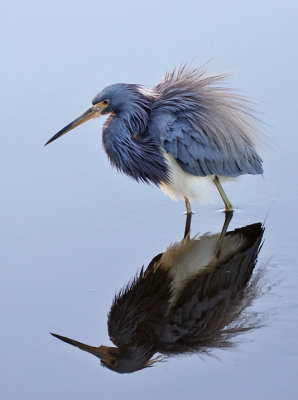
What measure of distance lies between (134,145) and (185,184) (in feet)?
1.27

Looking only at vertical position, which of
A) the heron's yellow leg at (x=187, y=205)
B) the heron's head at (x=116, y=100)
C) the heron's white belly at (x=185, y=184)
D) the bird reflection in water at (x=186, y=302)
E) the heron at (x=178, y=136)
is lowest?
the bird reflection in water at (x=186, y=302)

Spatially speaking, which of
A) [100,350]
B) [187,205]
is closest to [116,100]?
[187,205]

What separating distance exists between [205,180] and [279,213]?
1.63ft

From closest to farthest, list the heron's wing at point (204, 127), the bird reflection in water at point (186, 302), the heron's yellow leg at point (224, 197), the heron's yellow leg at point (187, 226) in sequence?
1. the bird reflection in water at point (186, 302)
2. the heron's yellow leg at point (187, 226)
3. the heron's wing at point (204, 127)
4. the heron's yellow leg at point (224, 197)

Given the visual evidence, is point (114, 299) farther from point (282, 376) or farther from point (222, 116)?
point (222, 116)

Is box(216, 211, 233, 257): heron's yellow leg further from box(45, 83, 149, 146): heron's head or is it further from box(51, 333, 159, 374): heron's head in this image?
box(51, 333, 159, 374): heron's head

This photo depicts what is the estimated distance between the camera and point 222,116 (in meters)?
5.37

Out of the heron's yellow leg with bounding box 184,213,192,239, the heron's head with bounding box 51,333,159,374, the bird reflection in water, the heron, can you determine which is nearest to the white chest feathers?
the heron

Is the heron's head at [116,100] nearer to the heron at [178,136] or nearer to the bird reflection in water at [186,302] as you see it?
the heron at [178,136]

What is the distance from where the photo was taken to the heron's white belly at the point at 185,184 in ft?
17.5

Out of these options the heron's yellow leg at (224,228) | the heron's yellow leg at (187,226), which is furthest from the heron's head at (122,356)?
the heron's yellow leg at (187,226)

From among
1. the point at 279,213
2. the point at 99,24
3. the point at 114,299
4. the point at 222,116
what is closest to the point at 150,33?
the point at 99,24

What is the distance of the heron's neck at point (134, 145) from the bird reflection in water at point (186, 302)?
46 cm

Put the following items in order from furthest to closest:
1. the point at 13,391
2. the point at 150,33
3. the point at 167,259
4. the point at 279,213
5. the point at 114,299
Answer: the point at 150,33 < the point at 279,213 < the point at 167,259 < the point at 114,299 < the point at 13,391
